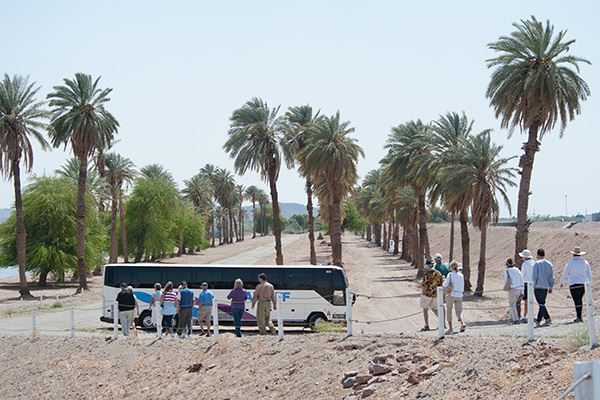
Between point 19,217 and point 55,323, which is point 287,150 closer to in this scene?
point 19,217

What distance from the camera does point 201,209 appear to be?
12350cm

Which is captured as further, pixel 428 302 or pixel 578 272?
pixel 428 302

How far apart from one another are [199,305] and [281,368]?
20.7ft

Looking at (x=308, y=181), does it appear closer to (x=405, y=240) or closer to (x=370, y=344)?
(x=405, y=240)

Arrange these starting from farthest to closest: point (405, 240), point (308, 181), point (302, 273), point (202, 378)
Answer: point (405, 240)
point (308, 181)
point (302, 273)
point (202, 378)

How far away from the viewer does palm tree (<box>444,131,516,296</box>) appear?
156ft

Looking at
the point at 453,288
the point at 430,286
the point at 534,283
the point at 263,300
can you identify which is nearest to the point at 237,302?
the point at 263,300

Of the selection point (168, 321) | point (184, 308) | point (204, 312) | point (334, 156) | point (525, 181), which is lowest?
point (168, 321)

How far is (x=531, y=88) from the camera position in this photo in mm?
34812

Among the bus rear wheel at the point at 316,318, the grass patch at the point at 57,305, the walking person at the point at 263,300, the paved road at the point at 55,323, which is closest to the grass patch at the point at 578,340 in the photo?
the walking person at the point at 263,300

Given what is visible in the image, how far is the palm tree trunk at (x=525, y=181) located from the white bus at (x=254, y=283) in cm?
943

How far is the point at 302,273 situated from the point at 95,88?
91.6ft

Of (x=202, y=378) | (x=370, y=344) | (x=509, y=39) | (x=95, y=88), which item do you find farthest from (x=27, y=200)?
(x=370, y=344)

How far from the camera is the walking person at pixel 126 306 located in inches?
943
